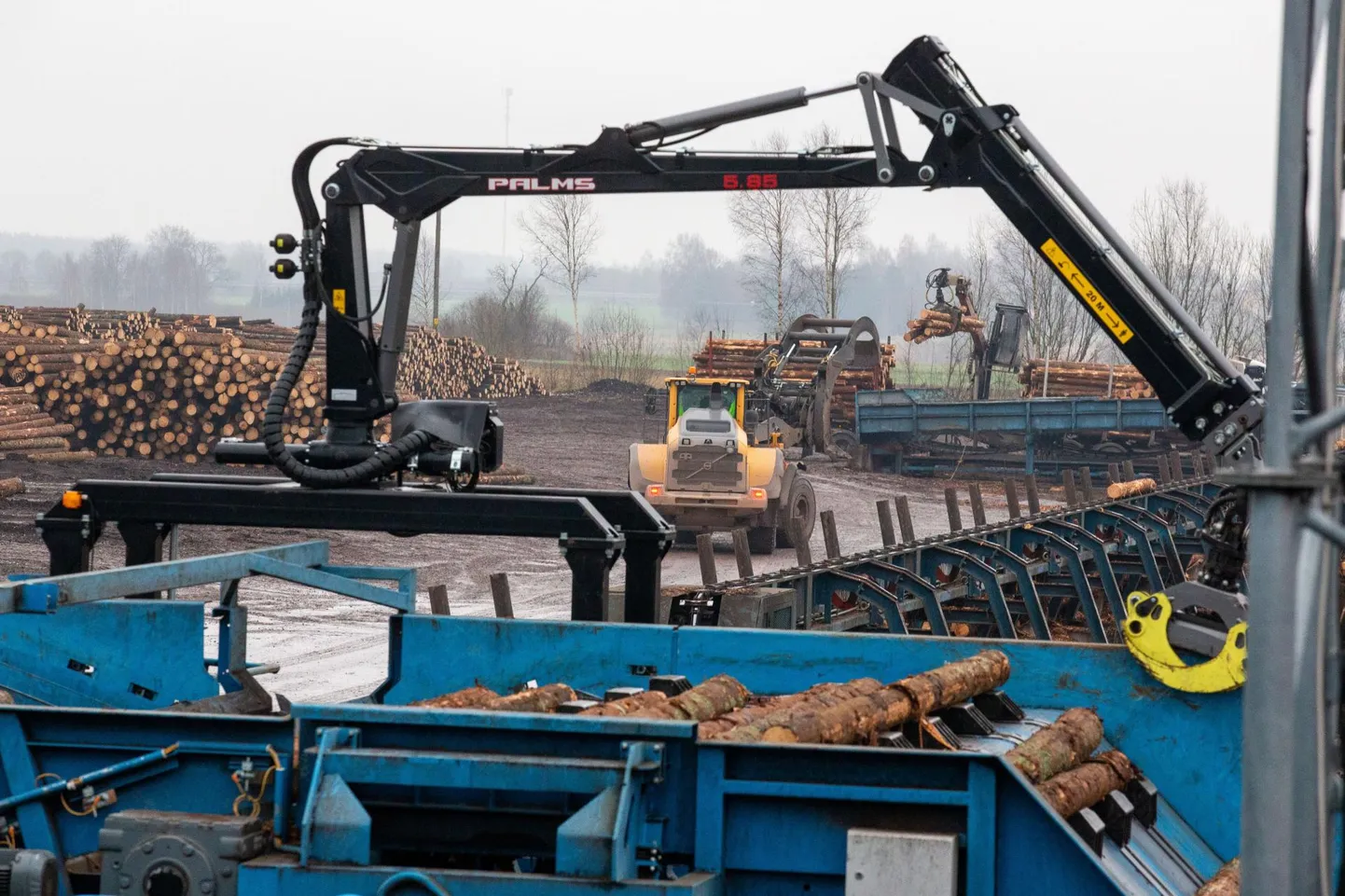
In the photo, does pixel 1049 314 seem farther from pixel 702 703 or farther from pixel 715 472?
pixel 702 703

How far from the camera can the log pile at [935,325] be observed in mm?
38622

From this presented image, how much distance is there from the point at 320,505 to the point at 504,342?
181 ft

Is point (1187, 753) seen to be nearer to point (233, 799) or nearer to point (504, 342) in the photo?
point (233, 799)

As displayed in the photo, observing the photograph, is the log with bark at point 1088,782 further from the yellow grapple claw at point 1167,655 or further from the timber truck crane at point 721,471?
the timber truck crane at point 721,471

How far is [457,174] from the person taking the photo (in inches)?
A: 378

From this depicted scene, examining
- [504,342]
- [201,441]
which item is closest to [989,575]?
[201,441]

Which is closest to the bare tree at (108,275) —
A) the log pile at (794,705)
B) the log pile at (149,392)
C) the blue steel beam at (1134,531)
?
the log pile at (149,392)

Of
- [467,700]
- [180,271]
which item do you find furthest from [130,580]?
[180,271]

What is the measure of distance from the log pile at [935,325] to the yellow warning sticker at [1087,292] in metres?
29.2

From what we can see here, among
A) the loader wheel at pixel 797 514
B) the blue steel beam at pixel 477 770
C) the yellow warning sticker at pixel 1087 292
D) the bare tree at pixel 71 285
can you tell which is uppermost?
the bare tree at pixel 71 285

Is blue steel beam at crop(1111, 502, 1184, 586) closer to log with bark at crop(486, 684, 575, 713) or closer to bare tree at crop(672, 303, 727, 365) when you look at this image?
log with bark at crop(486, 684, 575, 713)

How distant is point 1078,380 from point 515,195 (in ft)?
107

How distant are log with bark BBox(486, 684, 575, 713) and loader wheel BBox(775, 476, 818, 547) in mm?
15351

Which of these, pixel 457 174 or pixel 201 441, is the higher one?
pixel 457 174
